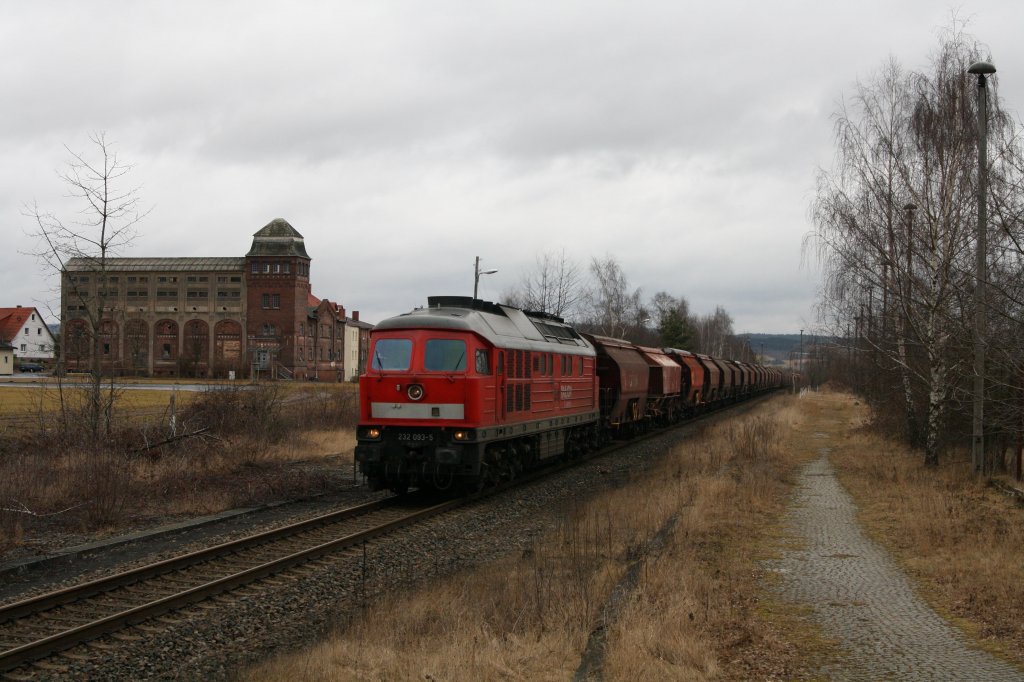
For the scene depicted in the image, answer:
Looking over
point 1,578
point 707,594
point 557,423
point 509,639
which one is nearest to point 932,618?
point 707,594

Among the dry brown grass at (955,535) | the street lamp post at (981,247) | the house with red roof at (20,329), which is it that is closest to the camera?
the dry brown grass at (955,535)

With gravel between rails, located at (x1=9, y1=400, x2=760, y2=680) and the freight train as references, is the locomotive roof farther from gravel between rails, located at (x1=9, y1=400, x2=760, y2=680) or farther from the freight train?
gravel between rails, located at (x1=9, y1=400, x2=760, y2=680)

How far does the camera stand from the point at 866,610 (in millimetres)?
Result: 7773

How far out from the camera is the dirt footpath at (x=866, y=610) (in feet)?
19.9

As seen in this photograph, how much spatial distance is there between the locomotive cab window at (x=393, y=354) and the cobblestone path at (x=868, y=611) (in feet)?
22.3

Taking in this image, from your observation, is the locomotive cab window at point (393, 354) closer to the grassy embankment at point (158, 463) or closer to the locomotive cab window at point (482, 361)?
the locomotive cab window at point (482, 361)

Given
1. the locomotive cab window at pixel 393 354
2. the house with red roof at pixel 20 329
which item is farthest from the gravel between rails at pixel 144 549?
the house with red roof at pixel 20 329

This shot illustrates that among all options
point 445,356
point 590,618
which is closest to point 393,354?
point 445,356

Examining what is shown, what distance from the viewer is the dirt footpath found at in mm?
6066

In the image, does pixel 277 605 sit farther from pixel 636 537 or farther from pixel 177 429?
pixel 177 429

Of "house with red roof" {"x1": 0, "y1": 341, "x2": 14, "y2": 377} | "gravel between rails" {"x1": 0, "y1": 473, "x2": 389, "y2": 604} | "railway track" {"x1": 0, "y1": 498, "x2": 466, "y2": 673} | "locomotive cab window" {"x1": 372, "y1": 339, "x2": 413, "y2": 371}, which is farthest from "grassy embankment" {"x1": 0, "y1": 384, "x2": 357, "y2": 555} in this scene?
"house with red roof" {"x1": 0, "y1": 341, "x2": 14, "y2": 377}

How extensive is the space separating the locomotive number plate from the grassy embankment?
2955mm

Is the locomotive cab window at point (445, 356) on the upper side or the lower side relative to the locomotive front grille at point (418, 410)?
upper

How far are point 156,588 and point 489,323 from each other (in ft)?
25.8
